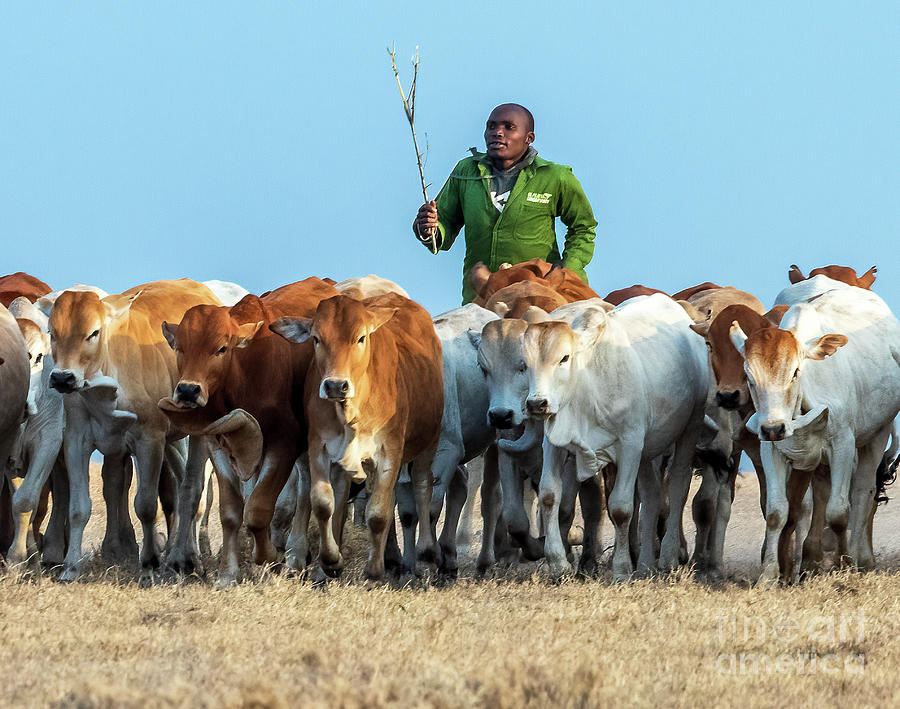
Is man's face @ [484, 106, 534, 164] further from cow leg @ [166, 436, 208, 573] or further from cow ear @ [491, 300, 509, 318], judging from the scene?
cow leg @ [166, 436, 208, 573]

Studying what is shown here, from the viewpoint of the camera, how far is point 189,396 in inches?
386

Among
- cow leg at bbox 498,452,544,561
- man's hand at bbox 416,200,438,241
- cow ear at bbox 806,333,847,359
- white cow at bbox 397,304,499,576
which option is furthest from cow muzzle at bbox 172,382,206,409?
man's hand at bbox 416,200,438,241

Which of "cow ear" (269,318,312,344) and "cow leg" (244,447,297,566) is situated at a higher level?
"cow ear" (269,318,312,344)

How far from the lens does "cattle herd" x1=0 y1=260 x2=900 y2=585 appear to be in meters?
9.99

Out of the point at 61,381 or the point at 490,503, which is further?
the point at 490,503

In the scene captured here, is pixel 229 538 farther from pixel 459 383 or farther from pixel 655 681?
pixel 655 681

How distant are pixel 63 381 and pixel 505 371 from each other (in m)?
3.03

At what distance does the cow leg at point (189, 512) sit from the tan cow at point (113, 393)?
55 mm

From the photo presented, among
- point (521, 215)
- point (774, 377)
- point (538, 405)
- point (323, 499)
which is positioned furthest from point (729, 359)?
point (521, 215)

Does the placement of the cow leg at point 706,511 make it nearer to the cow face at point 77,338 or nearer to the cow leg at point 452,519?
the cow leg at point 452,519

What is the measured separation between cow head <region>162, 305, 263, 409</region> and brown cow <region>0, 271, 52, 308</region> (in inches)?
129

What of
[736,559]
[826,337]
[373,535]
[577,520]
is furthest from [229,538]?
[577,520]

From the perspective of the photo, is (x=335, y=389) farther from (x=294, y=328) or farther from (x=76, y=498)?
(x=76, y=498)

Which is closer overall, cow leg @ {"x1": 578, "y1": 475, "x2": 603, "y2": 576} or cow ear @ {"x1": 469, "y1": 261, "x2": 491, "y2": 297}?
cow leg @ {"x1": 578, "y1": 475, "x2": 603, "y2": 576}
